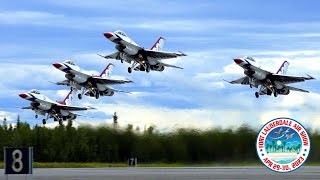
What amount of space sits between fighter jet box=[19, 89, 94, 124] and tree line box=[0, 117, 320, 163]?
19.5 feet

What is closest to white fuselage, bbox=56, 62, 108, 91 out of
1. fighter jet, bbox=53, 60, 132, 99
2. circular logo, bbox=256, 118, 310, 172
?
fighter jet, bbox=53, 60, 132, 99

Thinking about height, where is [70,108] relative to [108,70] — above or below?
below

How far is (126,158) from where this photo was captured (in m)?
73.5

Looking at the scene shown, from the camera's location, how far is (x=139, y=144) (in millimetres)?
68062

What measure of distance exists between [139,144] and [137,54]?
21.1m

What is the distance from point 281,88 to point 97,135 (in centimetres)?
2442

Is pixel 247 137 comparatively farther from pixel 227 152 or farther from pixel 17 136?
pixel 17 136

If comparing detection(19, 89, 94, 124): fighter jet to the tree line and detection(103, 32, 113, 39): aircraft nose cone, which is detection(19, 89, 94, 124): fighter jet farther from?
detection(103, 32, 113, 39): aircraft nose cone

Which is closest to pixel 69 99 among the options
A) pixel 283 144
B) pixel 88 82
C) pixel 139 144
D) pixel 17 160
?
pixel 88 82

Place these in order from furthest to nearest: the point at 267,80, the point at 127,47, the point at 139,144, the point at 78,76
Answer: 1. the point at 78,76
2. the point at 127,47
3. the point at 267,80
4. the point at 139,144

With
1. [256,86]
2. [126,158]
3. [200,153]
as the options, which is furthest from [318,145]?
[256,86]

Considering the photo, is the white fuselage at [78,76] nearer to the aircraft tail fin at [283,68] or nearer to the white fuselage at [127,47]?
the white fuselage at [127,47]

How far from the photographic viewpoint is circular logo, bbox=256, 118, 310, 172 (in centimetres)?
2345
